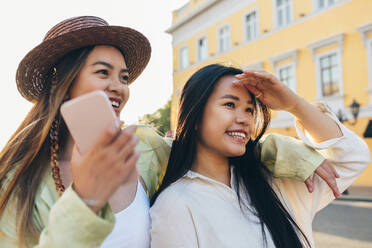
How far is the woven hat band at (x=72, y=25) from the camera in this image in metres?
1.73

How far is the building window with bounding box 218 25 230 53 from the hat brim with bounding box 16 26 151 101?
52.8 feet

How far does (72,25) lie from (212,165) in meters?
1.03

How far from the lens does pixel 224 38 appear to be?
17719mm

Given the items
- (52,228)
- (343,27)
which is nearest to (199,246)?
(52,228)

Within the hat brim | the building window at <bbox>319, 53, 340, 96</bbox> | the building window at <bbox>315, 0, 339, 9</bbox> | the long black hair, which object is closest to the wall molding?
the building window at <bbox>319, 53, 340, 96</bbox>

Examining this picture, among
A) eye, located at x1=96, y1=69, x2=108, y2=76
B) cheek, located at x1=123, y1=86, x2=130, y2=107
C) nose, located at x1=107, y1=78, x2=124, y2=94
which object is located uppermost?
eye, located at x1=96, y1=69, x2=108, y2=76

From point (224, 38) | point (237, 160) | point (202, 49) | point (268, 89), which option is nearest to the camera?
point (268, 89)

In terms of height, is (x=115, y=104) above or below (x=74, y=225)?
above

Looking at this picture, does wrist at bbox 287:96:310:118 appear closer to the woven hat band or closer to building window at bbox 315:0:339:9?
the woven hat band

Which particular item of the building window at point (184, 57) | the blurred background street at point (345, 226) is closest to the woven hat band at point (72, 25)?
the blurred background street at point (345, 226)

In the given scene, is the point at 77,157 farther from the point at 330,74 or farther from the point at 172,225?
the point at 330,74

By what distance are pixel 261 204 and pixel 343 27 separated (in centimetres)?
1244

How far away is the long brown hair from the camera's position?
1.30 m

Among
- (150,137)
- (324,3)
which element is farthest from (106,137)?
(324,3)
